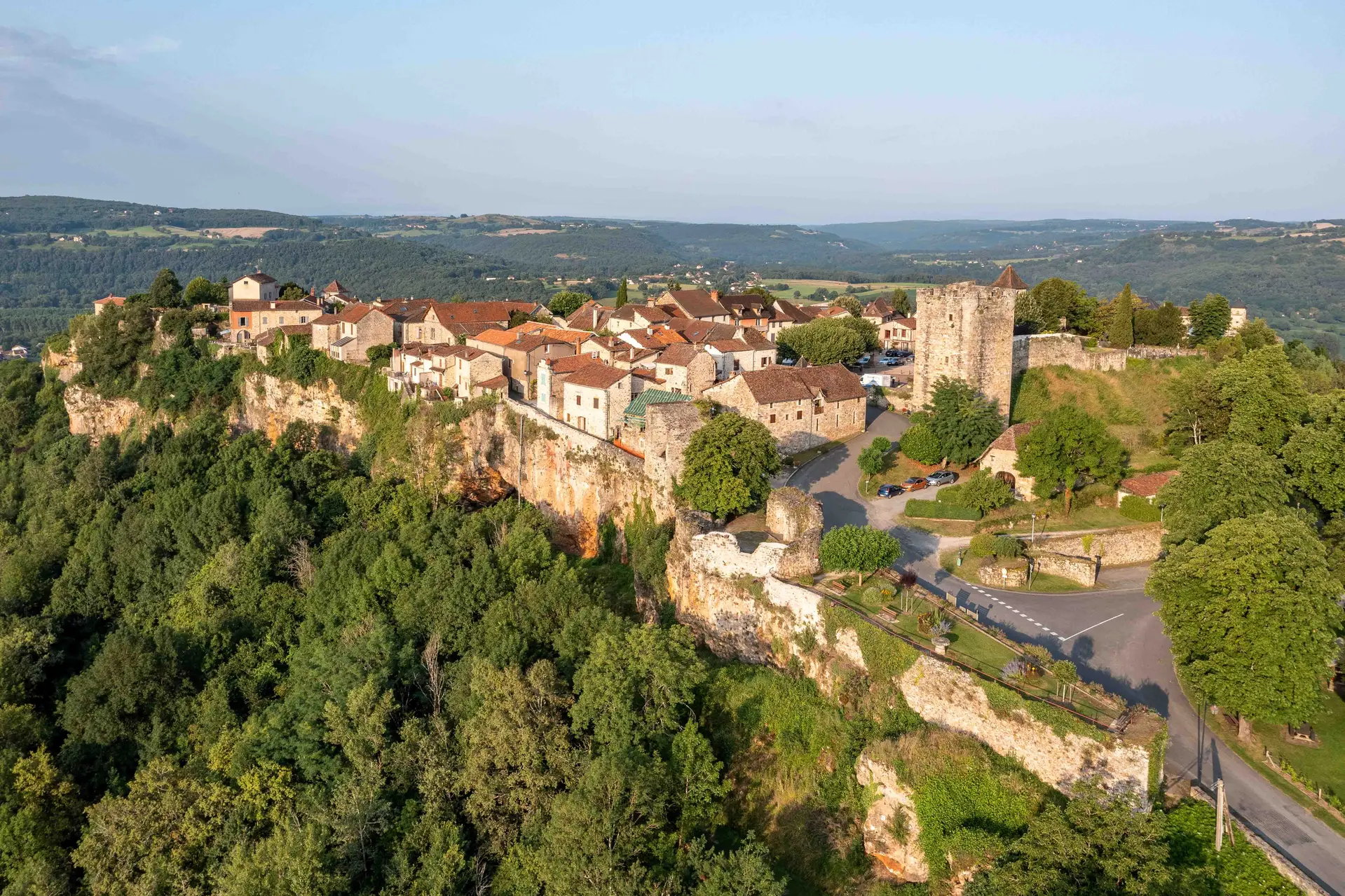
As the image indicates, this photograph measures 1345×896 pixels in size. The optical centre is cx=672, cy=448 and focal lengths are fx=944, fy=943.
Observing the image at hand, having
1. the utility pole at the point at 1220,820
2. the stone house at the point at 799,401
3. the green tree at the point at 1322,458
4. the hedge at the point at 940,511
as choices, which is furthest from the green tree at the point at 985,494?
the utility pole at the point at 1220,820

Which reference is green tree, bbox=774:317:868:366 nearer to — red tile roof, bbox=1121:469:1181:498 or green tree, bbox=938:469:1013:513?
green tree, bbox=938:469:1013:513

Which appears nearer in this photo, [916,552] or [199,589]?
[916,552]

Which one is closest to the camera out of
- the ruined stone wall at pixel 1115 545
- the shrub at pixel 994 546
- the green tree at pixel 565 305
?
the shrub at pixel 994 546

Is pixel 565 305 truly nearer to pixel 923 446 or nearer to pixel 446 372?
pixel 446 372

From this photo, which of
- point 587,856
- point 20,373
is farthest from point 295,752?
point 20,373

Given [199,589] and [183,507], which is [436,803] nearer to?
[199,589]

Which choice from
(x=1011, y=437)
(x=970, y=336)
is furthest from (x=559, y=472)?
(x=970, y=336)

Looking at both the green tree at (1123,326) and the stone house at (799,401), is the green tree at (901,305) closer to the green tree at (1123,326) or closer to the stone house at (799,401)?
the green tree at (1123,326)
